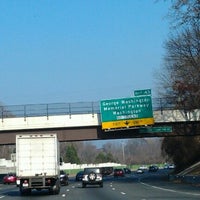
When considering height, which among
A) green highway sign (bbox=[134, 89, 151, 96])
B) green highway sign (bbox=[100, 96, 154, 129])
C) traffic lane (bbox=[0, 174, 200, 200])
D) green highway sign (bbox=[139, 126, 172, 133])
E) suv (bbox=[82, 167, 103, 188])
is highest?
green highway sign (bbox=[134, 89, 151, 96])

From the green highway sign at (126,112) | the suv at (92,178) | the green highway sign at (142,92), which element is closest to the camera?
the suv at (92,178)

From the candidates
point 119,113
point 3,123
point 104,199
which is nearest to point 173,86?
point 119,113

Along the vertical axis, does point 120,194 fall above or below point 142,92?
below

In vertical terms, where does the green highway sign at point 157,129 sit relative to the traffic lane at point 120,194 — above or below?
above

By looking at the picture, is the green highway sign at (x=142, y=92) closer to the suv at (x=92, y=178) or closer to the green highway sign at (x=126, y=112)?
the green highway sign at (x=126, y=112)

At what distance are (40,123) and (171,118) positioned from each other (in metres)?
13.8

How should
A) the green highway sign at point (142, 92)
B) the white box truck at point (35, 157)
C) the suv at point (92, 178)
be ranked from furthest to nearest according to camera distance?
the green highway sign at point (142, 92)
the suv at point (92, 178)
the white box truck at point (35, 157)

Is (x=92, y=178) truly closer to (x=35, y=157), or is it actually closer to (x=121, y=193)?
(x=121, y=193)

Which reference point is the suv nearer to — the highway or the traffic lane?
the highway

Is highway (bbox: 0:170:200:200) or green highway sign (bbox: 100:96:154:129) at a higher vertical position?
green highway sign (bbox: 100:96:154:129)

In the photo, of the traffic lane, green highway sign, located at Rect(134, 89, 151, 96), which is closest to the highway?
the traffic lane

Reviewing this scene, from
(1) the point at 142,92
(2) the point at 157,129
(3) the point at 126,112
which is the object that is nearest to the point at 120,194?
(3) the point at 126,112

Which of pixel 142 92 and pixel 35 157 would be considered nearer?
pixel 35 157

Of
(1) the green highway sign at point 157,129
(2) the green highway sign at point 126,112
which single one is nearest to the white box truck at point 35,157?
(2) the green highway sign at point 126,112
